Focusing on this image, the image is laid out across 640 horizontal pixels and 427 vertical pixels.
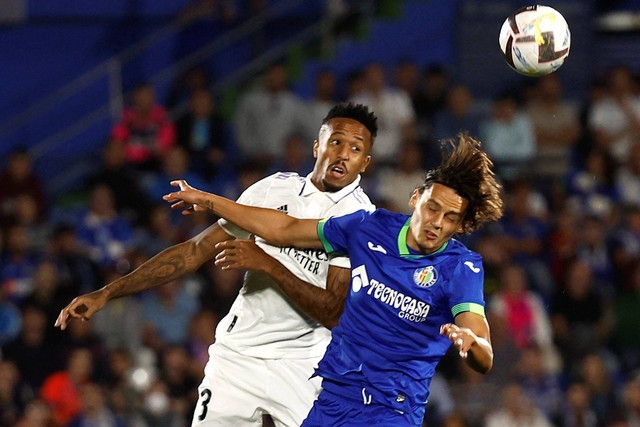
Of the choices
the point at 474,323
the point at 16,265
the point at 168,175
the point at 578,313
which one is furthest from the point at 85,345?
the point at 474,323

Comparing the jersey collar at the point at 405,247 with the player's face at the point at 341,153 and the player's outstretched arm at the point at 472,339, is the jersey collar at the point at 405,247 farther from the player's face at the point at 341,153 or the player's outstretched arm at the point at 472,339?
the player's face at the point at 341,153

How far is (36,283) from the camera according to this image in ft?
34.5

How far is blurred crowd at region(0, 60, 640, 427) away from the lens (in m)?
10.3

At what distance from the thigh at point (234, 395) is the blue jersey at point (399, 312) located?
71 centimetres

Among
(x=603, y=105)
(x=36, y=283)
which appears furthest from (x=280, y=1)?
(x=36, y=283)

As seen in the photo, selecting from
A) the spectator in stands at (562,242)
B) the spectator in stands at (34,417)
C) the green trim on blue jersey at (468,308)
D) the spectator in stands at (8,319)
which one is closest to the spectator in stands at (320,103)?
the spectator in stands at (562,242)

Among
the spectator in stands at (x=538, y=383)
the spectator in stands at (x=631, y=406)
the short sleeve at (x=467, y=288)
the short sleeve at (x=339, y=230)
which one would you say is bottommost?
the spectator in stands at (x=631, y=406)

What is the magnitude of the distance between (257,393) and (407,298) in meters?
1.18

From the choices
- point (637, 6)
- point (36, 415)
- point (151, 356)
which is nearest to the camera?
point (36, 415)

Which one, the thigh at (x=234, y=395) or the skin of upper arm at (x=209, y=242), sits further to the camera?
the skin of upper arm at (x=209, y=242)

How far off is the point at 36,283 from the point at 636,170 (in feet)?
21.3

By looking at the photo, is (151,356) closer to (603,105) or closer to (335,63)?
(335,63)

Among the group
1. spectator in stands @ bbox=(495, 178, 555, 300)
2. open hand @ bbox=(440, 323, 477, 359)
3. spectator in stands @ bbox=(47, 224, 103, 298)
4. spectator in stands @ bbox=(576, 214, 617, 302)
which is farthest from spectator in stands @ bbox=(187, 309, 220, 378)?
open hand @ bbox=(440, 323, 477, 359)

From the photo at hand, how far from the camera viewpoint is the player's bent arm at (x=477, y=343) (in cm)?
502
